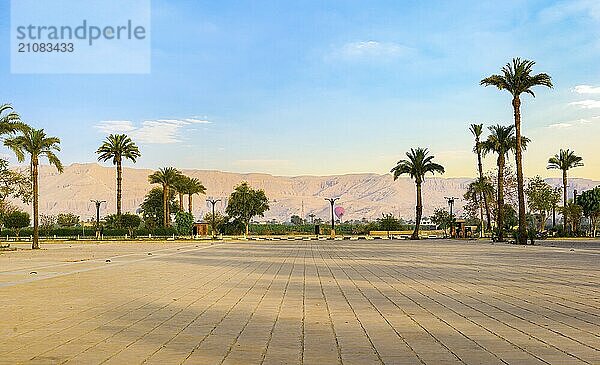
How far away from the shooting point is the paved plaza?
7621mm

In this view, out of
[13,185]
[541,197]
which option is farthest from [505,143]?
[13,185]

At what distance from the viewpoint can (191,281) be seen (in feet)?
59.1

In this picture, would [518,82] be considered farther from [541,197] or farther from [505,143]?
[541,197]

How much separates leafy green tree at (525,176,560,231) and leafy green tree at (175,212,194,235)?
39719 millimetres

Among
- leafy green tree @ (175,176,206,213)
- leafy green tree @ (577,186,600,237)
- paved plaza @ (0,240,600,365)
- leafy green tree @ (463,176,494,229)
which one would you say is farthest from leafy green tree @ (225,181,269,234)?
paved plaza @ (0,240,600,365)

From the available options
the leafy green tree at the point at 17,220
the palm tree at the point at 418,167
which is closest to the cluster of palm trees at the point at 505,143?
the palm tree at the point at 418,167

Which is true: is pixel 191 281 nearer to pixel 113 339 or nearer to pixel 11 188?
pixel 113 339

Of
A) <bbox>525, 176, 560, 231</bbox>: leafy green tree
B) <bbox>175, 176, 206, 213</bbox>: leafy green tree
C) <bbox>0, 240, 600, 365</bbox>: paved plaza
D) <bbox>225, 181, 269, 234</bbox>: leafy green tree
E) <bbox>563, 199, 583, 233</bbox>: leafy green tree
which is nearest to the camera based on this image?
<bbox>0, 240, 600, 365</bbox>: paved plaza

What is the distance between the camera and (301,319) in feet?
34.5

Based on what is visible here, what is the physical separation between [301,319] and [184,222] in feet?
209

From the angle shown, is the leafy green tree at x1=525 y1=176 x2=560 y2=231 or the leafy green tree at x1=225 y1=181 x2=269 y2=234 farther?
the leafy green tree at x1=225 y1=181 x2=269 y2=234

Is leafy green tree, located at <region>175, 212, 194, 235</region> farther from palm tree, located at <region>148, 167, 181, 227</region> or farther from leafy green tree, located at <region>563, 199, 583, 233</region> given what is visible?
leafy green tree, located at <region>563, 199, 583, 233</region>

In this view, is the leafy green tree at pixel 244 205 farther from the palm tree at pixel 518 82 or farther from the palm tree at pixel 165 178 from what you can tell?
the palm tree at pixel 518 82

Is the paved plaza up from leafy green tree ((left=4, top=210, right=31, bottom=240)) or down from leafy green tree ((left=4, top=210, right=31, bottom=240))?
down
